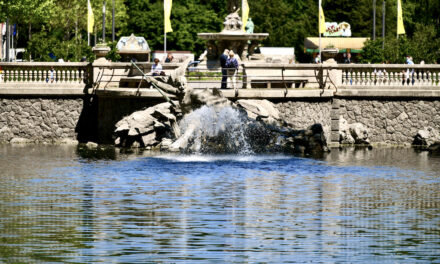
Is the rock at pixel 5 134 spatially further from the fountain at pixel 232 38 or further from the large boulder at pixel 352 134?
the large boulder at pixel 352 134

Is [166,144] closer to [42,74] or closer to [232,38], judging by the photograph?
[42,74]

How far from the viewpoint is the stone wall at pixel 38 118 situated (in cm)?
3606

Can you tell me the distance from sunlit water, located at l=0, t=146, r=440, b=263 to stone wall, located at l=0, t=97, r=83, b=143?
23.0ft

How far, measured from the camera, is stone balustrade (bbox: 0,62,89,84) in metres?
35.9

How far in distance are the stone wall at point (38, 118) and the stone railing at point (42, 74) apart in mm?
667

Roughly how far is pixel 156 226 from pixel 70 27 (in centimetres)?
6483

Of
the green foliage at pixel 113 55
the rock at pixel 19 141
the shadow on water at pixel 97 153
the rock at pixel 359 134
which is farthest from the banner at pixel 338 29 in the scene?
the shadow on water at pixel 97 153

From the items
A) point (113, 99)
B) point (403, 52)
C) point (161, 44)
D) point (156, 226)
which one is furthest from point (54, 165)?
point (161, 44)

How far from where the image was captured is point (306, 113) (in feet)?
116

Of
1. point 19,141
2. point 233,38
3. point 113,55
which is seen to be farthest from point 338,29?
point 19,141

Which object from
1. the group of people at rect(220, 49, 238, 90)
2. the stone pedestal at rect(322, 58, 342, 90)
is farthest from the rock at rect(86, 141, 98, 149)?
the stone pedestal at rect(322, 58, 342, 90)

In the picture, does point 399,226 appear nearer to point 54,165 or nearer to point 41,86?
point 54,165

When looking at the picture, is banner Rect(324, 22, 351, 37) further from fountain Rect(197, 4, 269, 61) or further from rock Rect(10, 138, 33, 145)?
rock Rect(10, 138, 33, 145)

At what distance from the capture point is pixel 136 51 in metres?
43.4
